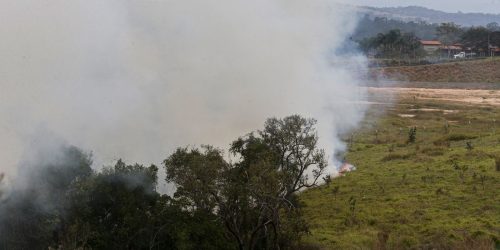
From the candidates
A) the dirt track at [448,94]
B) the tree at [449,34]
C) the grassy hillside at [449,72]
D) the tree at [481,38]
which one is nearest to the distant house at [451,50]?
the tree at [449,34]

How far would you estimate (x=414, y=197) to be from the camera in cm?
3331

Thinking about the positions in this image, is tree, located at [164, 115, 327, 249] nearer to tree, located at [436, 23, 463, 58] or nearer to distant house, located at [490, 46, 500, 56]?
distant house, located at [490, 46, 500, 56]

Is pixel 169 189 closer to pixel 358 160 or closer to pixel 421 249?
pixel 421 249

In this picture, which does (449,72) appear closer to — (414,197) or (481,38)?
(481,38)

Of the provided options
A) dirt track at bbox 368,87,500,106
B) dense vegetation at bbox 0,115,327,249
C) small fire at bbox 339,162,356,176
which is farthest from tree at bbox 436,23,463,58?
dense vegetation at bbox 0,115,327,249

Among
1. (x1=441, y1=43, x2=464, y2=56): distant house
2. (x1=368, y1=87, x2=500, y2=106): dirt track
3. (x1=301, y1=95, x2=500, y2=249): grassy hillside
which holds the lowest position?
(x1=301, y1=95, x2=500, y2=249): grassy hillside

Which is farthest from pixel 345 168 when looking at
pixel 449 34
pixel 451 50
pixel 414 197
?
pixel 449 34

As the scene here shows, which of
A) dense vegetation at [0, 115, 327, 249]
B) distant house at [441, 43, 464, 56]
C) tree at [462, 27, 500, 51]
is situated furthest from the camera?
distant house at [441, 43, 464, 56]

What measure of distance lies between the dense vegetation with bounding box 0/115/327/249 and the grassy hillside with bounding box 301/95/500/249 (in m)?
4.91

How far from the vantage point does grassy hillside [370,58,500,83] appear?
113m

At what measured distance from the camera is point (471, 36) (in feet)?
484

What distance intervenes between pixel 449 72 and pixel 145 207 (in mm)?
104212

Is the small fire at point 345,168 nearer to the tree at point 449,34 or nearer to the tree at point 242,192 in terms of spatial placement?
the tree at point 242,192

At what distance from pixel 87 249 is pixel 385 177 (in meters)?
22.8
